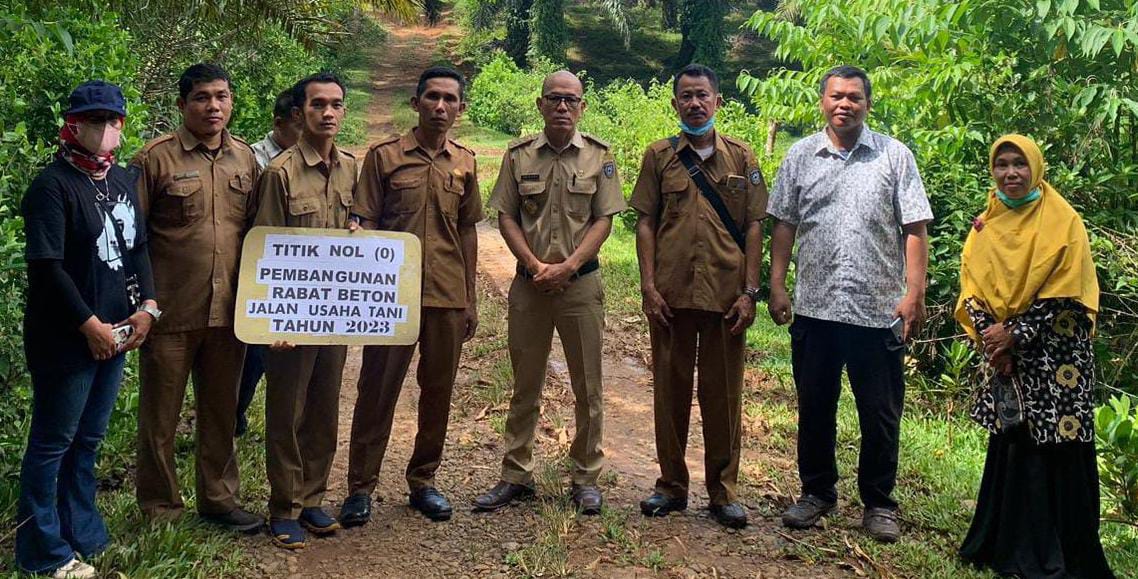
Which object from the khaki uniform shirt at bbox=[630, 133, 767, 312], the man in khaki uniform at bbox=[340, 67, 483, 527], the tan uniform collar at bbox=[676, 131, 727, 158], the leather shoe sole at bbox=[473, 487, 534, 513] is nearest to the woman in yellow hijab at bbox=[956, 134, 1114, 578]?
the khaki uniform shirt at bbox=[630, 133, 767, 312]

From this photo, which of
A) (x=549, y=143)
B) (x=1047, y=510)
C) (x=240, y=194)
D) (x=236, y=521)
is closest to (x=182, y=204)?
(x=240, y=194)

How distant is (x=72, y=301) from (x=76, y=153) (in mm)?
526

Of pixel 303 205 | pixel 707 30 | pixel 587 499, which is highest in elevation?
pixel 707 30

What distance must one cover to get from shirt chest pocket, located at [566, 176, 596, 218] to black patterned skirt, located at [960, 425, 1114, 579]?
77.3 inches

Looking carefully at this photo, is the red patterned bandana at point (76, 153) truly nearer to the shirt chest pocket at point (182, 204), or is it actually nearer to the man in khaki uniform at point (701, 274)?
the shirt chest pocket at point (182, 204)

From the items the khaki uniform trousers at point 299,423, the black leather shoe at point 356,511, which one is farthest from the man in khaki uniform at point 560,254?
the khaki uniform trousers at point 299,423

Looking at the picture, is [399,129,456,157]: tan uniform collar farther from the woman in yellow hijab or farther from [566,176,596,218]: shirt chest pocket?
the woman in yellow hijab

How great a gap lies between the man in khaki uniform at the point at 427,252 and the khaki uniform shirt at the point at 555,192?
19cm

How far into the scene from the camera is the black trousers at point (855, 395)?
4.03 m

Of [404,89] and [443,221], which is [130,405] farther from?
[404,89]

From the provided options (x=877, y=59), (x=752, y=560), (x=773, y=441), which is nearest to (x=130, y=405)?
(x=752, y=560)

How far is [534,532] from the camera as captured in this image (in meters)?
4.16

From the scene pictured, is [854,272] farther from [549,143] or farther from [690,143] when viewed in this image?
[549,143]

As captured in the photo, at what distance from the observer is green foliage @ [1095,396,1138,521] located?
4035 mm
